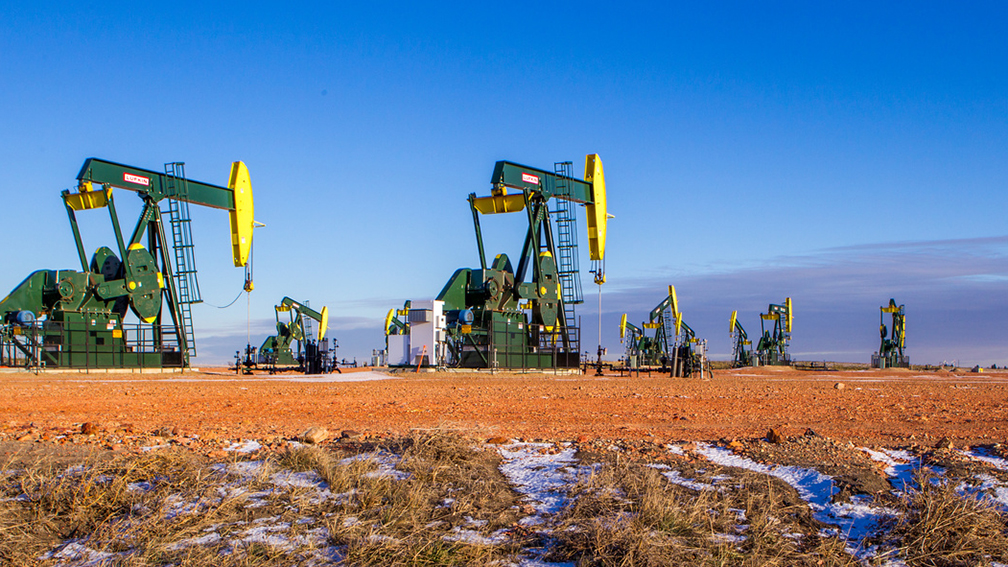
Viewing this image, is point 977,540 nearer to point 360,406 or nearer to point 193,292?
point 360,406

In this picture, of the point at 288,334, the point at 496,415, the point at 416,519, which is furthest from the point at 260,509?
the point at 288,334

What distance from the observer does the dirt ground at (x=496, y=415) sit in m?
8.66

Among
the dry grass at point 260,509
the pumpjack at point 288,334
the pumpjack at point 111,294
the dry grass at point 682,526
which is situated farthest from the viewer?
the pumpjack at point 288,334

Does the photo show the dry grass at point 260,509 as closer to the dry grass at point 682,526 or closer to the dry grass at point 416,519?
the dry grass at point 416,519

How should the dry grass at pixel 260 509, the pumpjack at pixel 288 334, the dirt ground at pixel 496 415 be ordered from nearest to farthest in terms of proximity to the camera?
the dry grass at pixel 260 509, the dirt ground at pixel 496 415, the pumpjack at pixel 288 334

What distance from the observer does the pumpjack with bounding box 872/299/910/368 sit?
54.0 meters

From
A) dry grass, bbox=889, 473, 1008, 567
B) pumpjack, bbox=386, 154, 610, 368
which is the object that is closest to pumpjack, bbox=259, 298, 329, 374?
pumpjack, bbox=386, 154, 610, 368

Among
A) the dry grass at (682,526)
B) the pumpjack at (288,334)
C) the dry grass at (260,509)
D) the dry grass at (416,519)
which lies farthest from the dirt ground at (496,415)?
the pumpjack at (288,334)

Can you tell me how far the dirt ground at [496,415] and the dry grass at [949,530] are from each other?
2.96m

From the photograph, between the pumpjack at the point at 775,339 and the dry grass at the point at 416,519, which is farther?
the pumpjack at the point at 775,339

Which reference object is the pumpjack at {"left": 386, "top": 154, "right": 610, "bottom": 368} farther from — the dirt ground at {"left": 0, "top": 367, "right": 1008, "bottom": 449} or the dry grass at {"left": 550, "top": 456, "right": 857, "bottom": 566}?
the dry grass at {"left": 550, "top": 456, "right": 857, "bottom": 566}

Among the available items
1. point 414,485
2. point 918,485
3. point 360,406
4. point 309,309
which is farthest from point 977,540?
point 309,309

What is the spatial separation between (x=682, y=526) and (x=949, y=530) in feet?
4.92

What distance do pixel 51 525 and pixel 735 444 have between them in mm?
5334
